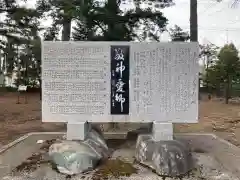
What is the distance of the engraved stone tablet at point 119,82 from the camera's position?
16.7 feet

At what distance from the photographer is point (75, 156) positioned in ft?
14.7

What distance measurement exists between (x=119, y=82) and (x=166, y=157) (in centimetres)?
134

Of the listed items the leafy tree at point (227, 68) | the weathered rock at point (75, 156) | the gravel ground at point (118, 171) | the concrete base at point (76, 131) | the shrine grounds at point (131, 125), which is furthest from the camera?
the leafy tree at point (227, 68)

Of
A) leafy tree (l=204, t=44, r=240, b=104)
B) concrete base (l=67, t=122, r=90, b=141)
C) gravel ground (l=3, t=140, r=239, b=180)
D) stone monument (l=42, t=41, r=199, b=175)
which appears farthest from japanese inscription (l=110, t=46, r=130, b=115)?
leafy tree (l=204, t=44, r=240, b=104)

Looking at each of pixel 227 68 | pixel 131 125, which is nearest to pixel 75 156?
pixel 131 125

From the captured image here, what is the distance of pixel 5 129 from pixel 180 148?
189 inches

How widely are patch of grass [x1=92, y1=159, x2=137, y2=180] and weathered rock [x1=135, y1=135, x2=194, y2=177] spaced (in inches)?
9.1

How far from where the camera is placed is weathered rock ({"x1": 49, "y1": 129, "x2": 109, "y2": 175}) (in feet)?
14.7

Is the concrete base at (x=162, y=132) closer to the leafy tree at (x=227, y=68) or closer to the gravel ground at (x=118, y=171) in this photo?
the gravel ground at (x=118, y=171)

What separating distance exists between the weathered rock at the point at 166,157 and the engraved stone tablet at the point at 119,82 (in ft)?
1.61

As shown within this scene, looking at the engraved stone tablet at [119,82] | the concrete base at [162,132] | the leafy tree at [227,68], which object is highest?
the leafy tree at [227,68]

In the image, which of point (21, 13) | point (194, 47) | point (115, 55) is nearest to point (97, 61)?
point (115, 55)

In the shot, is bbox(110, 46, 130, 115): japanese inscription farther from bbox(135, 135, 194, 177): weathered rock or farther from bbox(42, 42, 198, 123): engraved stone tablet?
bbox(135, 135, 194, 177): weathered rock

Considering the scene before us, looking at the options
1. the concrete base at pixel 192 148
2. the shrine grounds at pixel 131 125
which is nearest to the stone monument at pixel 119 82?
the concrete base at pixel 192 148
